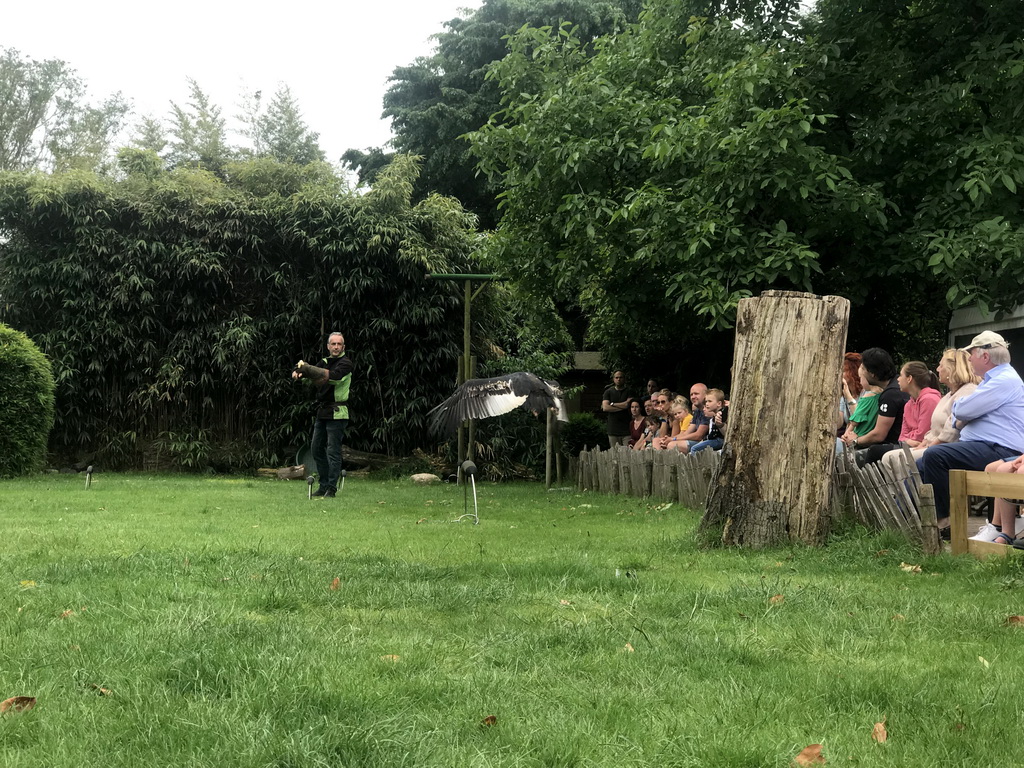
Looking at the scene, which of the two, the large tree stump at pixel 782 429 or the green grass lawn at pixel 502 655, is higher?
the large tree stump at pixel 782 429

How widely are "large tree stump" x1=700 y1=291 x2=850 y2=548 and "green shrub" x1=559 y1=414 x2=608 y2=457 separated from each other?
34.0 ft

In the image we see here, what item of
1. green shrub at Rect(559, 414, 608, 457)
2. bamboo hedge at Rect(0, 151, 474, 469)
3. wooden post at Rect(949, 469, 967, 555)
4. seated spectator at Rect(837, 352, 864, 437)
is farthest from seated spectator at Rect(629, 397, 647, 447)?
wooden post at Rect(949, 469, 967, 555)

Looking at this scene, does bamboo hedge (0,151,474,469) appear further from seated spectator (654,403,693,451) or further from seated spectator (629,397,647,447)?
seated spectator (654,403,693,451)

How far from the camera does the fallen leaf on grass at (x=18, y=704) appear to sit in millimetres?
2439

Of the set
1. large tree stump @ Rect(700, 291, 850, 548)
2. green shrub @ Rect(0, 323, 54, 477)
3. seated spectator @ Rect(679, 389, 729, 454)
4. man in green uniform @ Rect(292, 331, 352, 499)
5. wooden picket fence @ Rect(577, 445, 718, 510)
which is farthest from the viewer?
green shrub @ Rect(0, 323, 54, 477)

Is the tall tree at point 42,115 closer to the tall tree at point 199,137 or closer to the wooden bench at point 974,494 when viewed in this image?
the tall tree at point 199,137

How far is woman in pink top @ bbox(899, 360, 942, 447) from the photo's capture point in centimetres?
751

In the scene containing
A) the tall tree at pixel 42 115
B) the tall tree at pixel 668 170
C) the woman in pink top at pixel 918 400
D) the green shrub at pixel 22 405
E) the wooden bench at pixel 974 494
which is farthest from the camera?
the tall tree at pixel 42 115

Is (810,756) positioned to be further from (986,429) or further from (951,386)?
(951,386)

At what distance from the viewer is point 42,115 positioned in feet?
112

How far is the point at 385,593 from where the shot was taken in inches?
163

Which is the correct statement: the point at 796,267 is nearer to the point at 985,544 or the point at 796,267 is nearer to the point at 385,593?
the point at 985,544

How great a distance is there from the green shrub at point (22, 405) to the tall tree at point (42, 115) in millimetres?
21756

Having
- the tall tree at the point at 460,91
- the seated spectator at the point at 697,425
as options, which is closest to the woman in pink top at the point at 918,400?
the seated spectator at the point at 697,425
